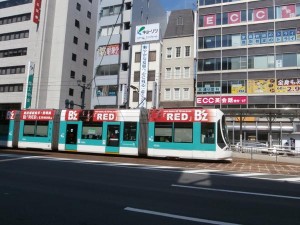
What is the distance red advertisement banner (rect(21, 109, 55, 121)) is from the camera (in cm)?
2431

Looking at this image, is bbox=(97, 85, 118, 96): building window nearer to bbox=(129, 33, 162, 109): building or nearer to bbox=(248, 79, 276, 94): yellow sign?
bbox=(129, 33, 162, 109): building

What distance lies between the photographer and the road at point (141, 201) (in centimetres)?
579

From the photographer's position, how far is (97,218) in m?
5.73

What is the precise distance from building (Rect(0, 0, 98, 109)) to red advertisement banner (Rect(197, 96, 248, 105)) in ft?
70.0

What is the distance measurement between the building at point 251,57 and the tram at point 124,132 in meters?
21.9

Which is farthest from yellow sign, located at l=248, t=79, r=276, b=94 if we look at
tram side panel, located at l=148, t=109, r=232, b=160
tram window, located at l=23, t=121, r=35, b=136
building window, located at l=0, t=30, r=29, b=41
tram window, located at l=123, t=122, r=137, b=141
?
building window, located at l=0, t=30, r=29, b=41

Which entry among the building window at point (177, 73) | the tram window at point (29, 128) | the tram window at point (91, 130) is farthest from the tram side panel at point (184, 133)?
the building window at point (177, 73)

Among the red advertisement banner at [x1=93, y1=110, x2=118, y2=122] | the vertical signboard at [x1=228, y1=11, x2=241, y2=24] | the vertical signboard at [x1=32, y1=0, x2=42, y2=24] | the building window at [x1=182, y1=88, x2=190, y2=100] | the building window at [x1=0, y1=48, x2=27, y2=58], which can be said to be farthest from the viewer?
the building window at [x1=0, y1=48, x2=27, y2=58]

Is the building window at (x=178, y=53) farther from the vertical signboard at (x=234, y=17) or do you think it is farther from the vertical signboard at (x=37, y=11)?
the vertical signboard at (x=37, y=11)

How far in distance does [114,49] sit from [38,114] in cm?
2381

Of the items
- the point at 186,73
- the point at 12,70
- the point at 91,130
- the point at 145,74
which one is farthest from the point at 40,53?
the point at 91,130

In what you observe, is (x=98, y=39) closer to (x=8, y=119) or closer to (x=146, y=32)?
(x=146, y=32)

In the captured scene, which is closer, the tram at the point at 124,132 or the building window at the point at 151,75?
the tram at the point at 124,132

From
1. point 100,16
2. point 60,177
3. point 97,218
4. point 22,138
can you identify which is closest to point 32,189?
point 60,177
